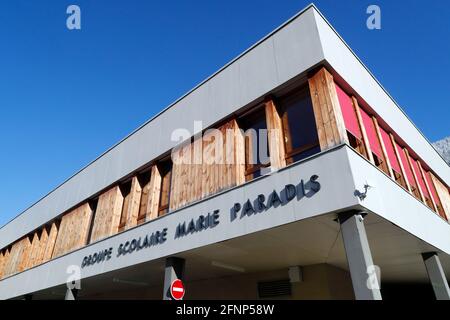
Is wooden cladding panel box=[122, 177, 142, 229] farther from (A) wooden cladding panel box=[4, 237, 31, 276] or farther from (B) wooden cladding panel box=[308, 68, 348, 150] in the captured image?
(A) wooden cladding panel box=[4, 237, 31, 276]

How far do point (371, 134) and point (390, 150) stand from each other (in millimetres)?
1308

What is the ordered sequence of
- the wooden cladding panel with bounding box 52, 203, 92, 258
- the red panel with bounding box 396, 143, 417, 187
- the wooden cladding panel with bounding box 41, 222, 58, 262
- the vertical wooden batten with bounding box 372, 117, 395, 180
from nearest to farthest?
the vertical wooden batten with bounding box 372, 117, 395, 180, the red panel with bounding box 396, 143, 417, 187, the wooden cladding panel with bounding box 52, 203, 92, 258, the wooden cladding panel with bounding box 41, 222, 58, 262

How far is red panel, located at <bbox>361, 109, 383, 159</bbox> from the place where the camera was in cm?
674

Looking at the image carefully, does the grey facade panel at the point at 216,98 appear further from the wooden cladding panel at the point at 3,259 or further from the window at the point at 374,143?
the wooden cladding panel at the point at 3,259

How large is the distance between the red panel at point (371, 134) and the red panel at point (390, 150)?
1.97 feet

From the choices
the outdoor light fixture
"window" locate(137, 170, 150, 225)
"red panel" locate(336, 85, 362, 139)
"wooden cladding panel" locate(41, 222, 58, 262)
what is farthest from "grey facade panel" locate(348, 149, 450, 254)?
"wooden cladding panel" locate(41, 222, 58, 262)

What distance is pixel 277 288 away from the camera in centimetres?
805

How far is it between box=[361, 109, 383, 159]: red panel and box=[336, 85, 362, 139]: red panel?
0.53 metres

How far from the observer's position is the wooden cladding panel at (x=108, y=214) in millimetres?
9602

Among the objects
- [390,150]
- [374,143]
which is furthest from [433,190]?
[374,143]

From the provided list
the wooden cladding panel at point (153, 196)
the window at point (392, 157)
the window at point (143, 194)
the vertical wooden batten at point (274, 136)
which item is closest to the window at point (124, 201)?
the window at point (143, 194)
